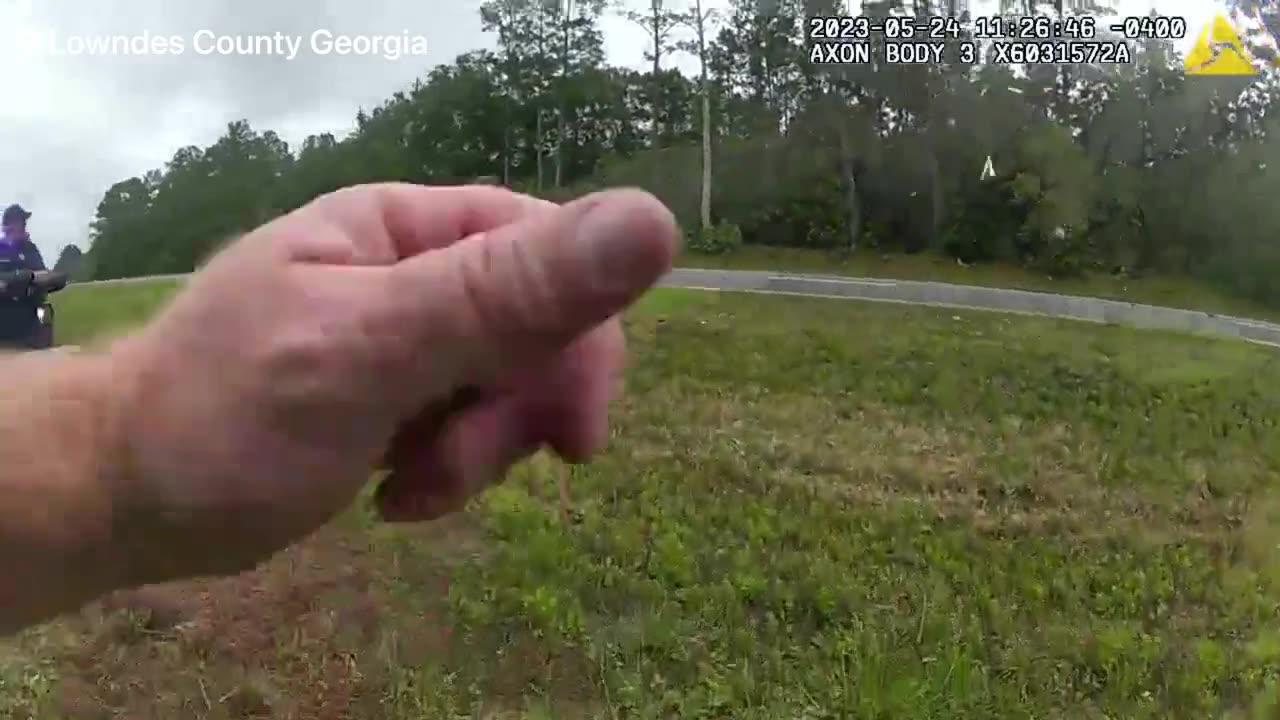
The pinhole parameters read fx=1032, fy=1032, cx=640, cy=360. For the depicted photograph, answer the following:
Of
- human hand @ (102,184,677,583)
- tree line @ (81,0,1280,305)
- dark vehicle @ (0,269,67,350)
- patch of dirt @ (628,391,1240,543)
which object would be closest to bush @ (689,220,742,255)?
tree line @ (81,0,1280,305)

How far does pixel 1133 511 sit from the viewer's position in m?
2.06

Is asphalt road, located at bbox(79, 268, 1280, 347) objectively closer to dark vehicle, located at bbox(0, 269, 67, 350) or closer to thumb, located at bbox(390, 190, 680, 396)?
dark vehicle, located at bbox(0, 269, 67, 350)

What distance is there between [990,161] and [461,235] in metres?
2.41

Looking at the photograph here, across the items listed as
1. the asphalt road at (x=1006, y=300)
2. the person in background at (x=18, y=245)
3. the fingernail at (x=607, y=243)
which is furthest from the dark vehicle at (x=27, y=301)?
the asphalt road at (x=1006, y=300)

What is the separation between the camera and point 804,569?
186cm

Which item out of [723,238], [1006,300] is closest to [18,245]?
[723,238]

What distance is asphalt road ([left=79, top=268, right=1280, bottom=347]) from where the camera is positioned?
2.53m

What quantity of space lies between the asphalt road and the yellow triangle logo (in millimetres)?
587

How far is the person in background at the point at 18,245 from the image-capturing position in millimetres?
1446

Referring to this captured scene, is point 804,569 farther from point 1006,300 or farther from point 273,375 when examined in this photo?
point 273,375

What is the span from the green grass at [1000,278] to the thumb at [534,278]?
2.02 metres

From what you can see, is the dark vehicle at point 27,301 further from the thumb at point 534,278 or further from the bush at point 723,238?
the bush at point 723,238

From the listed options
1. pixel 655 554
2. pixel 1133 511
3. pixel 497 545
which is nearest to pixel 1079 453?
pixel 1133 511

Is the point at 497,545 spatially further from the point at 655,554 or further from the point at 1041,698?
the point at 1041,698
